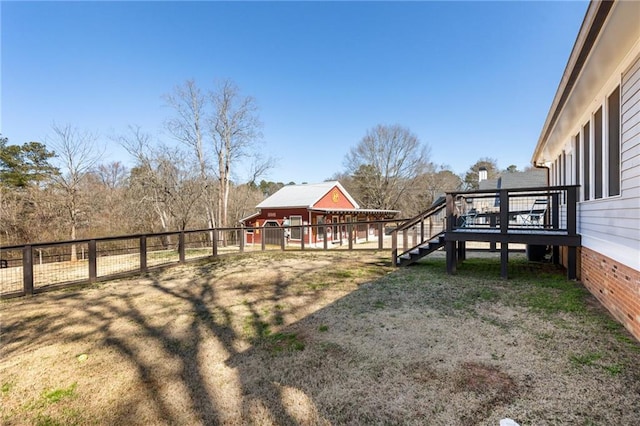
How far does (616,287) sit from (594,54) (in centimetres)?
280

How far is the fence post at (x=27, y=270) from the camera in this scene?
5863 millimetres

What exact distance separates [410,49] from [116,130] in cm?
1738

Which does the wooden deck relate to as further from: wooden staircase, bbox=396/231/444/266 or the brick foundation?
the brick foundation

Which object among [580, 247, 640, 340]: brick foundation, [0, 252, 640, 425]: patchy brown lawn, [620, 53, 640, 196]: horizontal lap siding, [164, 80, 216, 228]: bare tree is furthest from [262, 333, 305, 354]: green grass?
[164, 80, 216, 228]: bare tree

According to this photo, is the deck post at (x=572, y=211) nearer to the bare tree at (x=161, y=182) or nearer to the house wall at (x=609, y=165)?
the house wall at (x=609, y=165)

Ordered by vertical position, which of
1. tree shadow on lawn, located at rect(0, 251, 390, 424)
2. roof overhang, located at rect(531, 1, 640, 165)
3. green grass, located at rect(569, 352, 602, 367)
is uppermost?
roof overhang, located at rect(531, 1, 640, 165)

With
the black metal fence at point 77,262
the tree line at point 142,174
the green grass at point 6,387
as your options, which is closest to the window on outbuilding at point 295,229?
the black metal fence at point 77,262

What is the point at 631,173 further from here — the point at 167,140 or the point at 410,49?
the point at 167,140

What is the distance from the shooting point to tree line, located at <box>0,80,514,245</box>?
13.9 m

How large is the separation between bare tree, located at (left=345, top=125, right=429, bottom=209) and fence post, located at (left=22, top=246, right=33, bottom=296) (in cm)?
2717

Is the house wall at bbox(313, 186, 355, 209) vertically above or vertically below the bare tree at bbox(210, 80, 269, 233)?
below

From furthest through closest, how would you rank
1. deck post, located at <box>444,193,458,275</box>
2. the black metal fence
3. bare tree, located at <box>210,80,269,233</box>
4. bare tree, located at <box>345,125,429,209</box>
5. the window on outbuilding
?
bare tree, located at <box>345,125,429,209</box> < bare tree, located at <box>210,80,269,233</box> < the window on outbuilding < deck post, located at <box>444,193,458,275</box> < the black metal fence

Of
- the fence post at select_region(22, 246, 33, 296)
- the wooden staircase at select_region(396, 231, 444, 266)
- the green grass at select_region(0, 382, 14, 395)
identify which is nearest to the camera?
the green grass at select_region(0, 382, 14, 395)

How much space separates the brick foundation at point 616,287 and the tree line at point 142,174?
1733 cm
